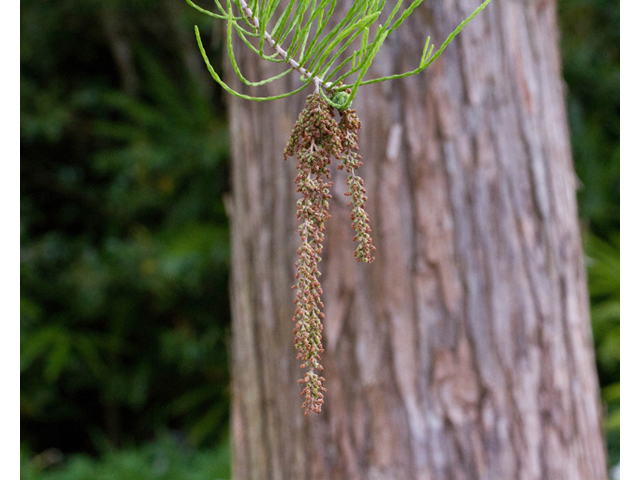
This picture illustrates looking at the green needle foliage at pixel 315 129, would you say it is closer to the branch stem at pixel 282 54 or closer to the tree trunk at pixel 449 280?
the branch stem at pixel 282 54

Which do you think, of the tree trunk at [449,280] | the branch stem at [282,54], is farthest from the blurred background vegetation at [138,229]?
the branch stem at [282,54]

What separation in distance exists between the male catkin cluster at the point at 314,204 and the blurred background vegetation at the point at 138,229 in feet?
6.56

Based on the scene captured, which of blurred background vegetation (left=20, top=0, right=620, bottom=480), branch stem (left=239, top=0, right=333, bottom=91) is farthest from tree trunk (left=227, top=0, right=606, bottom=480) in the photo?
blurred background vegetation (left=20, top=0, right=620, bottom=480)

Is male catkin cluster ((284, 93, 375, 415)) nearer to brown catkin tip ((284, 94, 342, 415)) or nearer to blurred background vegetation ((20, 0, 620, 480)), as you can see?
brown catkin tip ((284, 94, 342, 415))

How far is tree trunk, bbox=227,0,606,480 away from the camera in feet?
2.64

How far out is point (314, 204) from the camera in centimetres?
21

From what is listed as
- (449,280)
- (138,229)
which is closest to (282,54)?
(449,280)

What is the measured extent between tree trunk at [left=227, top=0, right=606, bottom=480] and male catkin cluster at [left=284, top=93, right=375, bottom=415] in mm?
571

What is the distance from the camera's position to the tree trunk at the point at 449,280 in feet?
2.64

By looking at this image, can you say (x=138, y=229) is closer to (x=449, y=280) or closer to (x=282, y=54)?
(x=449, y=280)

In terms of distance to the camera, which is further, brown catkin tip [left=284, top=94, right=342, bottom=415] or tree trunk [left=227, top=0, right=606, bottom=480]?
tree trunk [left=227, top=0, right=606, bottom=480]

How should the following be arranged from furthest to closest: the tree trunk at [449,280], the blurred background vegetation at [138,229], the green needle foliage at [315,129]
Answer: the blurred background vegetation at [138,229] → the tree trunk at [449,280] → the green needle foliage at [315,129]

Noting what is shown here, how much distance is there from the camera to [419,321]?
810 millimetres

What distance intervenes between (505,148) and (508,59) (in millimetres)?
125
